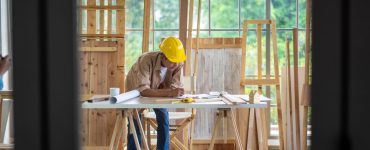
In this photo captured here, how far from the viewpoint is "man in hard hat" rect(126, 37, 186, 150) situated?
4059 mm

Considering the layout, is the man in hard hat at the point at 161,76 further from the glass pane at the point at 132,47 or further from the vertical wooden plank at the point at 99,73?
the glass pane at the point at 132,47

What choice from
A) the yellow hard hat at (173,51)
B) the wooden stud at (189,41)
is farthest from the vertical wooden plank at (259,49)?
the yellow hard hat at (173,51)

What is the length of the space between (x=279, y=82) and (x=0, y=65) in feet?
10.9

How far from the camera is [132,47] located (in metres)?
5.51

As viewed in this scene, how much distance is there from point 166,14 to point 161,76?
1.41m

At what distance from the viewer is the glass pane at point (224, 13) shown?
5.56 m

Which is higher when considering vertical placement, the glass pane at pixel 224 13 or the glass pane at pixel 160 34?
the glass pane at pixel 224 13

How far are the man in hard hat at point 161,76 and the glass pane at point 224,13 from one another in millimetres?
1418

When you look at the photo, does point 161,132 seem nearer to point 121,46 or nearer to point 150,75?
point 150,75

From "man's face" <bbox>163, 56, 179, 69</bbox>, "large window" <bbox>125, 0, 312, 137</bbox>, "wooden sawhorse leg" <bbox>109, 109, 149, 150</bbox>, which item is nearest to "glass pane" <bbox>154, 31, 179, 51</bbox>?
"large window" <bbox>125, 0, 312, 137</bbox>

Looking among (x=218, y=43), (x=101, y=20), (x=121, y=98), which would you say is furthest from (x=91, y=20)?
(x=121, y=98)

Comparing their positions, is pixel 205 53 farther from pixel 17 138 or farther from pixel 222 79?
pixel 17 138

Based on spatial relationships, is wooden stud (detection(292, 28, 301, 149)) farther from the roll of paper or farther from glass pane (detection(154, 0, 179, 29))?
the roll of paper
